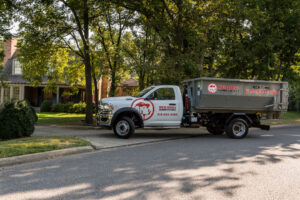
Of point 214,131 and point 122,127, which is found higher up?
point 122,127

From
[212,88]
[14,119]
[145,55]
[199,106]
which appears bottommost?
[14,119]

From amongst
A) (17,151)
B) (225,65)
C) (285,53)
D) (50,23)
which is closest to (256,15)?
(225,65)

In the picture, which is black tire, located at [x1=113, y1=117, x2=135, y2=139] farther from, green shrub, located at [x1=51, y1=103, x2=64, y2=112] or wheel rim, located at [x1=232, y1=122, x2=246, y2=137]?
green shrub, located at [x1=51, y1=103, x2=64, y2=112]

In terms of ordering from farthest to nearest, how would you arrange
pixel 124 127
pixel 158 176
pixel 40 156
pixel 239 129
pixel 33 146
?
pixel 239 129, pixel 124 127, pixel 33 146, pixel 40 156, pixel 158 176

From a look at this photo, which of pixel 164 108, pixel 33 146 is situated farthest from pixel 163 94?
pixel 33 146

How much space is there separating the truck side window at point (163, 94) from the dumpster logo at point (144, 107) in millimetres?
312

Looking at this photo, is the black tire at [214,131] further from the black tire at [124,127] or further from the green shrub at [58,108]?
the green shrub at [58,108]

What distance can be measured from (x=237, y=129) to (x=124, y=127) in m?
4.81

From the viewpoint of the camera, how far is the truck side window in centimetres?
1107

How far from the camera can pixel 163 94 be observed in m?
11.3

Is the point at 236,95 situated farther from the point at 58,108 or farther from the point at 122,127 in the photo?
the point at 58,108

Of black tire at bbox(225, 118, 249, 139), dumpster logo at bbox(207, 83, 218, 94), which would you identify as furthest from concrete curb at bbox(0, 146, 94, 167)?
black tire at bbox(225, 118, 249, 139)

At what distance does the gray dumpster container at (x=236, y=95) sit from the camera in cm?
1102

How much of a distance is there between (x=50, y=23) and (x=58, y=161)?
1054 centimetres
